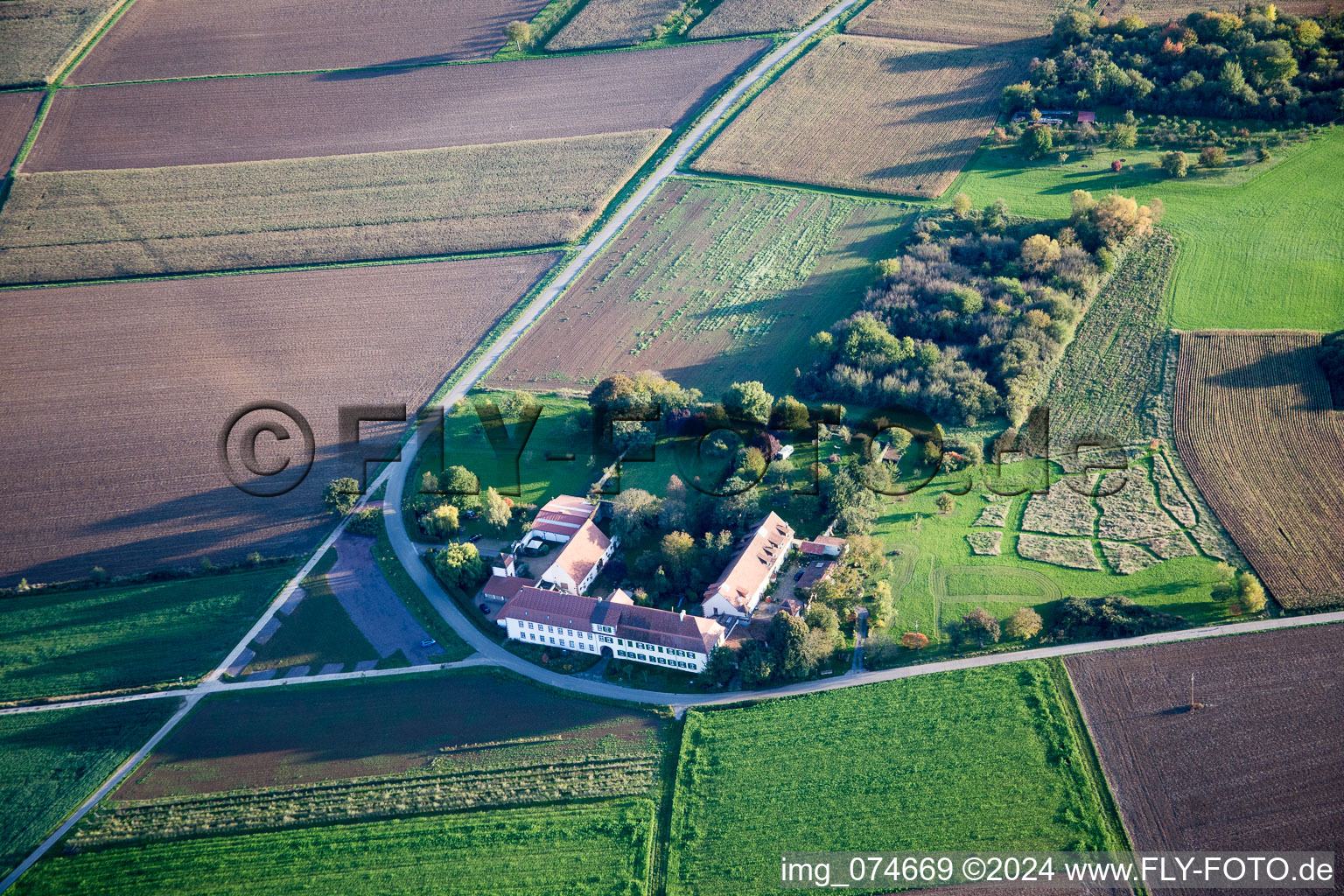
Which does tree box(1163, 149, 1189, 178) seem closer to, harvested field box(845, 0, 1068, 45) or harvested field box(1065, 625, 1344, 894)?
harvested field box(845, 0, 1068, 45)

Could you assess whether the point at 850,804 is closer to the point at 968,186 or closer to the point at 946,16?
the point at 968,186

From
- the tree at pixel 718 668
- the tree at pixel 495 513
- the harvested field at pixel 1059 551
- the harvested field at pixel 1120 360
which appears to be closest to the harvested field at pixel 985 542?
the harvested field at pixel 1059 551

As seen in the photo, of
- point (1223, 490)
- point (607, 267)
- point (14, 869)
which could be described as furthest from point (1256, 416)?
point (14, 869)

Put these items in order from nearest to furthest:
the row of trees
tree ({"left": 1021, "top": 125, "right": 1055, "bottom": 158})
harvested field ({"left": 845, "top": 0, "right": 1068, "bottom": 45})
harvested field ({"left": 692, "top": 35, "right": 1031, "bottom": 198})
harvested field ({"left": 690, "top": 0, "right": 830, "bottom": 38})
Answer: tree ({"left": 1021, "top": 125, "right": 1055, "bottom": 158}) < the row of trees < harvested field ({"left": 692, "top": 35, "right": 1031, "bottom": 198}) < harvested field ({"left": 845, "top": 0, "right": 1068, "bottom": 45}) < harvested field ({"left": 690, "top": 0, "right": 830, "bottom": 38})

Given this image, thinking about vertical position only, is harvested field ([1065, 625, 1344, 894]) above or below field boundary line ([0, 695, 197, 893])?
below

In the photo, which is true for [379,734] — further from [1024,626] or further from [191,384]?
[191,384]

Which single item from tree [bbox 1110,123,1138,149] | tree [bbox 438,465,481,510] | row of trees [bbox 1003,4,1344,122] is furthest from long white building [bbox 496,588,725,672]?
row of trees [bbox 1003,4,1344,122]

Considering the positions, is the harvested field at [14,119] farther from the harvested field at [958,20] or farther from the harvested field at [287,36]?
the harvested field at [958,20]
